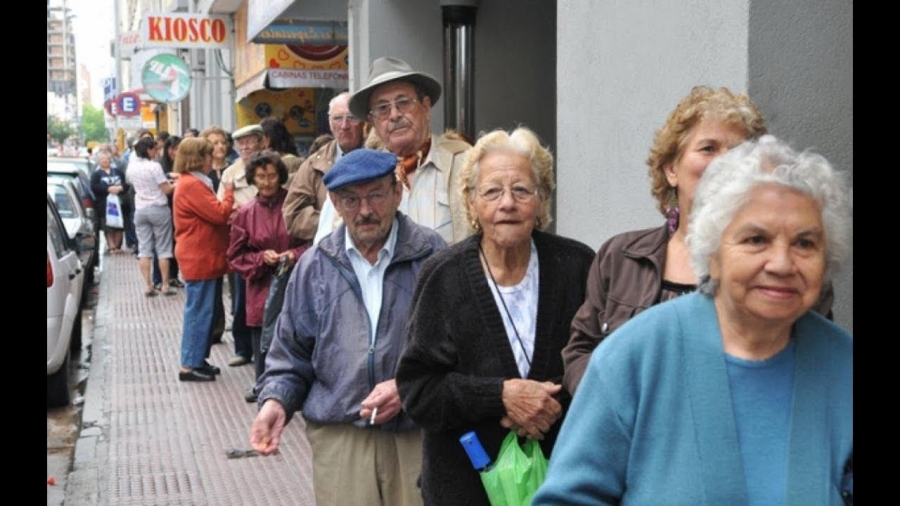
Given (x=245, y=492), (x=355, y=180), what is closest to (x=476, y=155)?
(x=355, y=180)

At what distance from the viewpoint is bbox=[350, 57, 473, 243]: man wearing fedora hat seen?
5.50 meters

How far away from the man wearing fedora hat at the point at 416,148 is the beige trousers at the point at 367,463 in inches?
45.7

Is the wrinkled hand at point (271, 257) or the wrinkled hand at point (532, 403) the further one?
the wrinkled hand at point (271, 257)

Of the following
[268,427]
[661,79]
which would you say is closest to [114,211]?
[661,79]

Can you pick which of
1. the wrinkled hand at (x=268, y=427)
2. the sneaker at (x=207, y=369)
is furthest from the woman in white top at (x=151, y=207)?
the wrinkled hand at (x=268, y=427)

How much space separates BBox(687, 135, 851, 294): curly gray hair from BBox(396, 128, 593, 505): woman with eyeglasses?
114 centimetres

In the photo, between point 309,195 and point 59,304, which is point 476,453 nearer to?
point 309,195

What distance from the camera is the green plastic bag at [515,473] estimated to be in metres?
3.73

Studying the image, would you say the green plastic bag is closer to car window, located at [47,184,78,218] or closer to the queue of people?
the queue of people

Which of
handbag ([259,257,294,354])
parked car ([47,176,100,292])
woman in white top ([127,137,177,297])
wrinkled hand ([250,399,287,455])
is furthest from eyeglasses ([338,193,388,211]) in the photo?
parked car ([47,176,100,292])

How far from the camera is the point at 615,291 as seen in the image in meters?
3.59

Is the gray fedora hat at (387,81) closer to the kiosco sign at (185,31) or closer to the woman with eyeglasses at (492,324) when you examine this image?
the woman with eyeglasses at (492,324)

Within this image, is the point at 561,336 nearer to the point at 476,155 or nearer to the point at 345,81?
the point at 476,155
